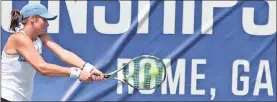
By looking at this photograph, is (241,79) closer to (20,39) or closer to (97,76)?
(97,76)

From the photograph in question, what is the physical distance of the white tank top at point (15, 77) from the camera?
4031mm

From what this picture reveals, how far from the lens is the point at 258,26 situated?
19.7 feet

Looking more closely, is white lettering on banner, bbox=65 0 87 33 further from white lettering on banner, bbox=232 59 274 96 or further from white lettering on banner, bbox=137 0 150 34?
white lettering on banner, bbox=232 59 274 96

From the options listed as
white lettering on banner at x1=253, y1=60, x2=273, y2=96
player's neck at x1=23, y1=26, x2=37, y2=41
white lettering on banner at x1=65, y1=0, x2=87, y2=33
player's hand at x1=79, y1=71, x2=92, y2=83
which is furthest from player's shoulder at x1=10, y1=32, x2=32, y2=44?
white lettering on banner at x1=253, y1=60, x2=273, y2=96

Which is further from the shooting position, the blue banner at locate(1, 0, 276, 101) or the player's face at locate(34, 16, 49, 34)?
the blue banner at locate(1, 0, 276, 101)

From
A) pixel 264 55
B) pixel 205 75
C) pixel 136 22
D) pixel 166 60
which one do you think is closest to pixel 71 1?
pixel 136 22

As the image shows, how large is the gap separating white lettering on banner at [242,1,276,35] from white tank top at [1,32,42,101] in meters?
2.52

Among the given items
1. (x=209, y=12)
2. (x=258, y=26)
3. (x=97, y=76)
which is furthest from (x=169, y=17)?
(x=97, y=76)

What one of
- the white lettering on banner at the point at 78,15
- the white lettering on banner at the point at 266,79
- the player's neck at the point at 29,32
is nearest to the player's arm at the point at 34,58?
the player's neck at the point at 29,32

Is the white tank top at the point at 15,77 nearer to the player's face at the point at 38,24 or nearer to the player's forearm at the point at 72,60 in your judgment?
the player's face at the point at 38,24

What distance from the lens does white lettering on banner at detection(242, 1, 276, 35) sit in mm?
5992

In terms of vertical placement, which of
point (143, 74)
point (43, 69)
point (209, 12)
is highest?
point (209, 12)

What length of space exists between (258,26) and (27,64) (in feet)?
8.57

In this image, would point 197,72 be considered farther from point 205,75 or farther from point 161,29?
point 161,29
